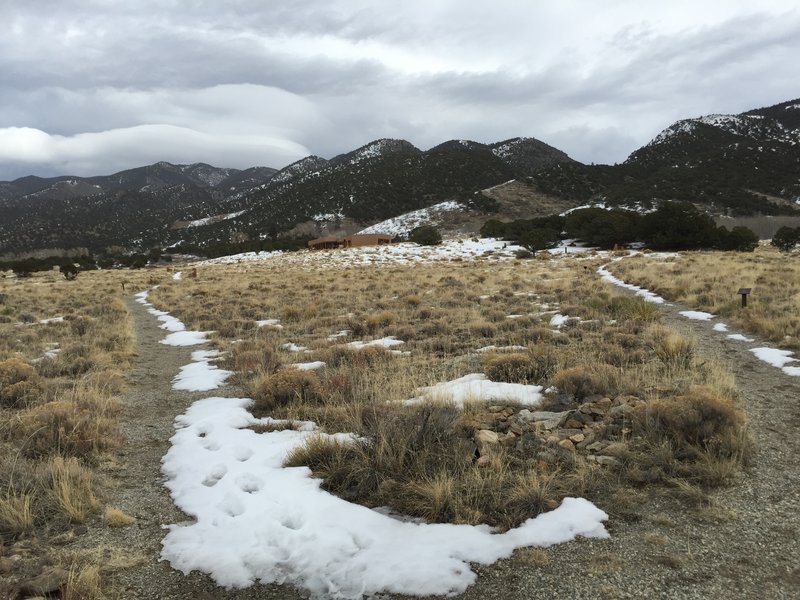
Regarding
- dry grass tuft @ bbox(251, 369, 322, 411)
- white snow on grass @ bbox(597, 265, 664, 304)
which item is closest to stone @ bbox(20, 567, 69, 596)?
dry grass tuft @ bbox(251, 369, 322, 411)

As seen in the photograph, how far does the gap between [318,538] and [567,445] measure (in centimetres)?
276

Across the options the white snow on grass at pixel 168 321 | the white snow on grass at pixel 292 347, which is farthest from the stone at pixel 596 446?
the white snow on grass at pixel 168 321

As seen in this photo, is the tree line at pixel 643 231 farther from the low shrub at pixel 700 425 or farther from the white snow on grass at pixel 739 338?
the low shrub at pixel 700 425

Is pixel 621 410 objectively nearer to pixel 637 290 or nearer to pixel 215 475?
pixel 215 475

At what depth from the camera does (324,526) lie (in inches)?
160

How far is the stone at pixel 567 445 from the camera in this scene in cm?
509

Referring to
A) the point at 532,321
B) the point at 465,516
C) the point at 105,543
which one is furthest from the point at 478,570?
the point at 532,321

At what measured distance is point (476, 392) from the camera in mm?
7074

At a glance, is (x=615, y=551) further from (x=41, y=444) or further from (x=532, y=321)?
(x=532, y=321)

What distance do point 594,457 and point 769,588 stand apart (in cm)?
187

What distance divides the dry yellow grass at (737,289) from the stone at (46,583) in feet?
37.8

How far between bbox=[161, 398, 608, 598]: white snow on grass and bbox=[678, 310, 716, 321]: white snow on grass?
11129 mm

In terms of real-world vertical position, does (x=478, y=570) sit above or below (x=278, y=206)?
below

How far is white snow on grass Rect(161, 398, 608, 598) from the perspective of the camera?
3438 millimetres
